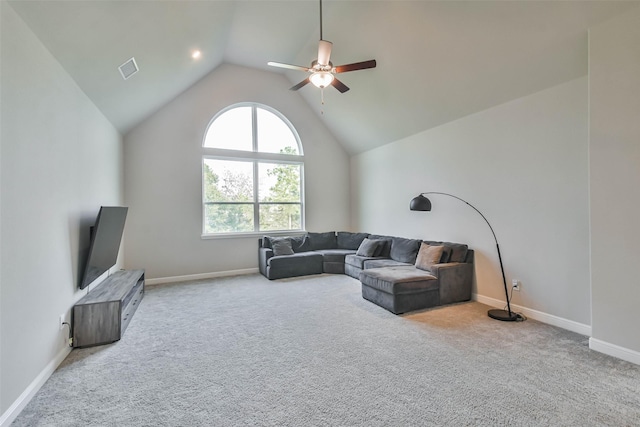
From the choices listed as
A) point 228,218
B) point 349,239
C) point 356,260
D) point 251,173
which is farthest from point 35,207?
point 349,239

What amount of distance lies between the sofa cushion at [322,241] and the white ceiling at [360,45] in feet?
8.52

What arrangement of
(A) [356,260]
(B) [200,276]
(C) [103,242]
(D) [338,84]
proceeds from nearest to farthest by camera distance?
(C) [103,242] < (D) [338,84] < (A) [356,260] < (B) [200,276]

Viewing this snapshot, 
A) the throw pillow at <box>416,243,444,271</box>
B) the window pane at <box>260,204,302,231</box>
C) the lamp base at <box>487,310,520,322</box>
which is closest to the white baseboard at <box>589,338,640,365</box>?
the lamp base at <box>487,310,520,322</box>

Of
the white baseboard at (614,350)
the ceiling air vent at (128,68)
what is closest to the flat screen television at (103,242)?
the ceiling air vent at (128,68)

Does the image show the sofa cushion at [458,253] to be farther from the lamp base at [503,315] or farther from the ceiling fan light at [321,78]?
the ceiling fan light at [321,78]

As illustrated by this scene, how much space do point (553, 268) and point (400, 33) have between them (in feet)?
11.8

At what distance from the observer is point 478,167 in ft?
14.1

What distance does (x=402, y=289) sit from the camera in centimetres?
379

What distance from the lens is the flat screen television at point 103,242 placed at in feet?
10.3

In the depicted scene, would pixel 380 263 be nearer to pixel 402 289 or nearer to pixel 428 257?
pixel 428 257

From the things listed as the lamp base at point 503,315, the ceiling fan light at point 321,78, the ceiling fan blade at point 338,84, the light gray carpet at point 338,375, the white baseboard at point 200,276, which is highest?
the ceiling fan blade at point 338,84

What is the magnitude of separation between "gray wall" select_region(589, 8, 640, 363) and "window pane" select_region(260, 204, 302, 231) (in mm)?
5311

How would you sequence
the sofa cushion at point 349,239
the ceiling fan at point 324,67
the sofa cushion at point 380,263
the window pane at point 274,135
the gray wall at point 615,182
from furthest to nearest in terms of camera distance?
1. the sofa cushion at point 349,239
2. the window pane at point 274,135
3. the sofa cushion at point 380,263
4. the ceiling fan at point 324,67
5. the gray wall at point 615,182

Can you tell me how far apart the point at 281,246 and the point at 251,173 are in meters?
1.83
